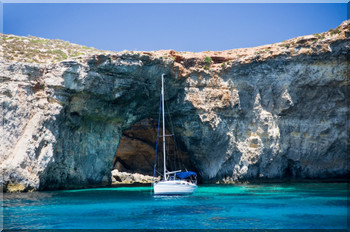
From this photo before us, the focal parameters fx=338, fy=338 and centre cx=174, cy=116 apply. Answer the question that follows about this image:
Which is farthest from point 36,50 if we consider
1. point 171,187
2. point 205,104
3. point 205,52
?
point 171,187

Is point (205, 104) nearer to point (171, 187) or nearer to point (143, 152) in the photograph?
point (171, 187)

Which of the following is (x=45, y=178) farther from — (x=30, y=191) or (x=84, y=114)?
(x=84, y=114)

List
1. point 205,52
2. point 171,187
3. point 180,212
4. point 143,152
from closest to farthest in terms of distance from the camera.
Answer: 1. point 180,212
2. point 171,187
3. point 205,52
4. point 143,152

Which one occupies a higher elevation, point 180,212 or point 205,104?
point 205,104

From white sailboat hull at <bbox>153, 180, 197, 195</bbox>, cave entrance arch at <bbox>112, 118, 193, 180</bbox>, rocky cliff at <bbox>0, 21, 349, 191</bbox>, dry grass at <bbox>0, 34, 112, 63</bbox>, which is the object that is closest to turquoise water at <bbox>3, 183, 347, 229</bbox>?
white sailboat hull at <bbox>153, 180, 197, 195</bbox>

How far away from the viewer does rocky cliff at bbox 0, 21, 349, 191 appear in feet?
99.5

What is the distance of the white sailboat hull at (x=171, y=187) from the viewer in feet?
81.1

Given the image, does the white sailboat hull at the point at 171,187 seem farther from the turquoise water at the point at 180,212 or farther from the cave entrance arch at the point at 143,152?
the cave entrance arch at the point at 143,152

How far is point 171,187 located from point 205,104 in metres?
13.3

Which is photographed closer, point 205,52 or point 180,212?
point 180,212

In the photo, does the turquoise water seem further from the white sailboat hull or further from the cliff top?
the cliff top

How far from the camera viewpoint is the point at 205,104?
35969mm

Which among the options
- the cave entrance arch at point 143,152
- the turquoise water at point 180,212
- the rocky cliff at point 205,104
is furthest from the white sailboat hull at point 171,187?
the cave entrance arch at point 143,152

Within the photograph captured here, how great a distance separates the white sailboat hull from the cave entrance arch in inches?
631
